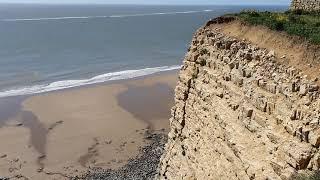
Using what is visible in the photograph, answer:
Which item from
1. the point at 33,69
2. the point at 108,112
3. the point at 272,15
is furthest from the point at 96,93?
the point at 272,15

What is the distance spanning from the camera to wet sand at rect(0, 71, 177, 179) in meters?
32.5

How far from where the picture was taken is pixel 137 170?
3012 cm

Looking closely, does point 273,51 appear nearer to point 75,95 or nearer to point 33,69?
point 75,95

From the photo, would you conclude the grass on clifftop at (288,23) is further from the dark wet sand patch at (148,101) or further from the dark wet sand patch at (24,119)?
the dark wet sand patch at (148,101)

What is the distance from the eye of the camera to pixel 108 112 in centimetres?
4459

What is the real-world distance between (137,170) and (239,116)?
1530cm

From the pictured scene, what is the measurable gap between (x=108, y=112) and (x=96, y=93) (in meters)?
8.16

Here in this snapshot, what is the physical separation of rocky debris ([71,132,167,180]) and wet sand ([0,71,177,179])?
0.76m

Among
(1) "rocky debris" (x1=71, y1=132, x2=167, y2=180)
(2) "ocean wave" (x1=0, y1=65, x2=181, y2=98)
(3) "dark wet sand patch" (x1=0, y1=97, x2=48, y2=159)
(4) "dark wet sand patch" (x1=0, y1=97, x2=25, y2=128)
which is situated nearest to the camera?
(1) "rocky debris" (x1=71, y1=132, x2=167, y2=180)

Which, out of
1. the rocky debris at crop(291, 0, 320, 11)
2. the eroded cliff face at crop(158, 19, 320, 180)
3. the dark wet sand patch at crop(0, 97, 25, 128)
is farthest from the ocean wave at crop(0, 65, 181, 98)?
the rocky debris at crop(291, 0, 320, 11)

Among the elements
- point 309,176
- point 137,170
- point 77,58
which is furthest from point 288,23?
point 77,58

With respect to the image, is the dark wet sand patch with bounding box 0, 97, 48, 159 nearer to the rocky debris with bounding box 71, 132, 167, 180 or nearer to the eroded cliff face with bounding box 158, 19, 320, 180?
the rocky debris with bounding box 71, 132, 167, 180

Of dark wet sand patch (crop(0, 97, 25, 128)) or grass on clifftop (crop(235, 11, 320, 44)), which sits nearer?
grass on clifftop (crop(235, 11, 320, 44))

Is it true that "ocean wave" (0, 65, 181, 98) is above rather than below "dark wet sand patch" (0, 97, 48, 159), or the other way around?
below
